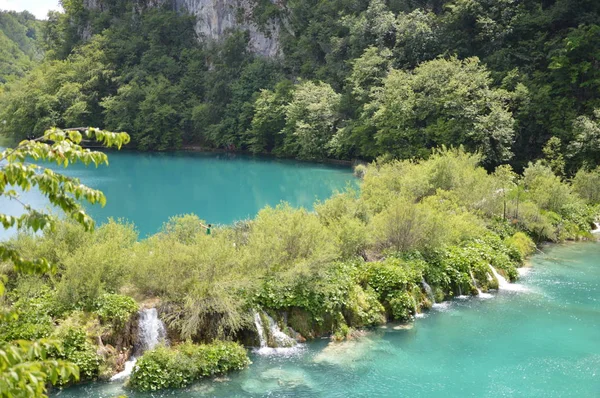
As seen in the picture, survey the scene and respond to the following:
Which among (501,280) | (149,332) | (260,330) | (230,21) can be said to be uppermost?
(230,21)

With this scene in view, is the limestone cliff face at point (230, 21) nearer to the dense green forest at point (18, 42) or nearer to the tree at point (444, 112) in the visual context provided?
the tree at point (444, 112)

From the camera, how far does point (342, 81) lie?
47906 mm

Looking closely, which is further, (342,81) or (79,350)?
(342,81)

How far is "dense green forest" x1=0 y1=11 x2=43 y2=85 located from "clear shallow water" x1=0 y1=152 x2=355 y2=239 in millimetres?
59068

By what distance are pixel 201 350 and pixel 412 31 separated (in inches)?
1376

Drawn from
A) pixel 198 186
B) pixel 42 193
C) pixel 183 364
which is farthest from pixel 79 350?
pixel 198 186

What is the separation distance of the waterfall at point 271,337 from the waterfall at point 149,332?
7.85 ft

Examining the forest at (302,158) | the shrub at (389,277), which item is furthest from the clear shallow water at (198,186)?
the shrub at (389,277)

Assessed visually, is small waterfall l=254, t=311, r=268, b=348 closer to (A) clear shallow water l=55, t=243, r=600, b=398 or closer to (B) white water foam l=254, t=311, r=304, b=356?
(B) white water foam l=254, t=311, r=304, b=356

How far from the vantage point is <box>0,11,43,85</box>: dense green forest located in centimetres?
9988

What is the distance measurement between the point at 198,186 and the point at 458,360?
89.8ft

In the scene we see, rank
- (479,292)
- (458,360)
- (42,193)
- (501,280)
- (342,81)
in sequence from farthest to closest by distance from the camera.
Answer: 1. (342,81)
2. (501,280)
3. (479,292)
4. (458,360)
5. (42,193)

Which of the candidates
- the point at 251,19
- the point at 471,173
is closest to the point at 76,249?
the point at 471,173

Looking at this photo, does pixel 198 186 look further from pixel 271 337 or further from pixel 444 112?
pixel 271 337
